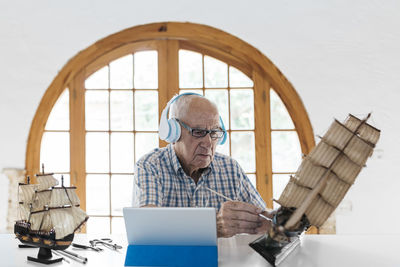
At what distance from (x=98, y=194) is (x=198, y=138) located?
2.08 metres

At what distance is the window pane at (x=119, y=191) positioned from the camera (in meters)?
4.07

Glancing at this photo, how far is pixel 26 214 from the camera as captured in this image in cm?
158

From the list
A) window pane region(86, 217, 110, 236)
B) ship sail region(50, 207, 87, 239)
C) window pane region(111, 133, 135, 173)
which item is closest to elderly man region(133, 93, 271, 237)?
ship sail region(50, 207, 87, 239)

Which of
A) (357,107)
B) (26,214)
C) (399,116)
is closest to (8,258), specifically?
(26,214)

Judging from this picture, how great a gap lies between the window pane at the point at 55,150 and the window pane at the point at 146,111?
0.73 metres

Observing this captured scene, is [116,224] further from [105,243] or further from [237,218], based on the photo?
[237,218]

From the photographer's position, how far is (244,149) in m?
3.98

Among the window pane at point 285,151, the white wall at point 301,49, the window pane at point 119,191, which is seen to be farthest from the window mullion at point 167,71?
the window pane at point 285,151

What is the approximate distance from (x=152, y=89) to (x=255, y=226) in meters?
2.45

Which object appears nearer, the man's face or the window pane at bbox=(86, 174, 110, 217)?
the man's face

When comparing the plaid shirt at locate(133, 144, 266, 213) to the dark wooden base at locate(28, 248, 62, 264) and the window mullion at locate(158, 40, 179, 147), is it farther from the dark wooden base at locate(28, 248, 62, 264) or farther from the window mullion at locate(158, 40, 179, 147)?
the window mullion at locate(158, 40, 179, 147)

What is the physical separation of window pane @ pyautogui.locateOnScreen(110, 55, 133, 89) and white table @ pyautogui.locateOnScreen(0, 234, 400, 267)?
2411 millimetres

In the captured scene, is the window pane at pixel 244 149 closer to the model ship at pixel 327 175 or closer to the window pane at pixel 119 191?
the window pane at pixel 119 191

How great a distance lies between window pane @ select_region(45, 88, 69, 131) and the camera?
4043 mm
